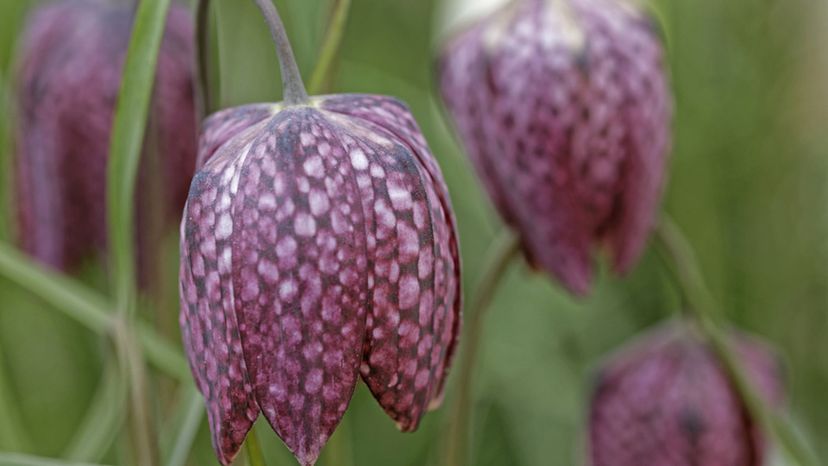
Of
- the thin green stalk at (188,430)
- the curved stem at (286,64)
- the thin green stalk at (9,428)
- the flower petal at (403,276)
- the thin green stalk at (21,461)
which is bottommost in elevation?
the thin green stalk at (9,428)

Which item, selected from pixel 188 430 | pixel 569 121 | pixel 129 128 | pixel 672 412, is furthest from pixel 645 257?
pixel 129 128

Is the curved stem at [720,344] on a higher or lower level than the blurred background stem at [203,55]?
lower

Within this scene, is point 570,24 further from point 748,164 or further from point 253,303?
point 748,164

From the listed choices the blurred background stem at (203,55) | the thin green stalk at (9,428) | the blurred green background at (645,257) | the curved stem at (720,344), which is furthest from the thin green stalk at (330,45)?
the blurred green background at (645,257)

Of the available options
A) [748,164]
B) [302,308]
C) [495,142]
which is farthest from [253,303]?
[748,164]

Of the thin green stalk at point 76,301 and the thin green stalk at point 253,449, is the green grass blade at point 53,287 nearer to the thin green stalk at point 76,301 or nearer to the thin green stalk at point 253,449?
the thin green stalk at point 76,301

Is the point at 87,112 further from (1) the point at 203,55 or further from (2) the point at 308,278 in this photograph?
(2) the point at 308,278

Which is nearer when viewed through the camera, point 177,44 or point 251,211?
point 251,211
